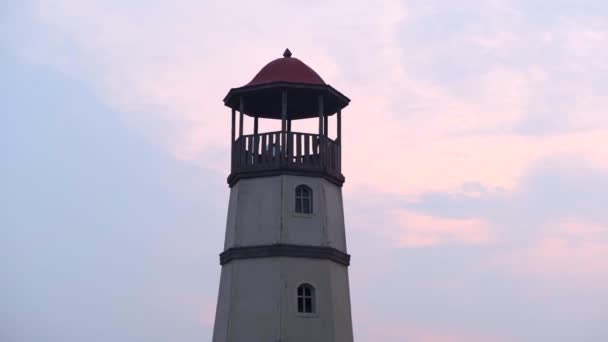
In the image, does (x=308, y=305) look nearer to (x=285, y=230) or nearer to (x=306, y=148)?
(x=285, y=230)

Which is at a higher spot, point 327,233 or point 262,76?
point 262,76

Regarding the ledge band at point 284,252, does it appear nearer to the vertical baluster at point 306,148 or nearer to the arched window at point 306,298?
the arched window at point 306,298

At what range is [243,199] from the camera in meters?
39.4

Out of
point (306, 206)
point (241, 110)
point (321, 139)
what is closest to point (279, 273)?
point (306, 206)

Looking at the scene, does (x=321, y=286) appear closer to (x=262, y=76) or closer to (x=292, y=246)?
(x=292, y=246)

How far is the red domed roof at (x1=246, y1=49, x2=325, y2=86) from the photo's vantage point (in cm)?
4031

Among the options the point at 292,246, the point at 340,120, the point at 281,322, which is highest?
the point at 340,120

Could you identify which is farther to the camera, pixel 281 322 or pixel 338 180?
pixel 338 180

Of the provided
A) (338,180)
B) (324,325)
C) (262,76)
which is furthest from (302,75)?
(324,325)

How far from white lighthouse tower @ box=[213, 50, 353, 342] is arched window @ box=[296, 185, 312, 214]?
3 cm

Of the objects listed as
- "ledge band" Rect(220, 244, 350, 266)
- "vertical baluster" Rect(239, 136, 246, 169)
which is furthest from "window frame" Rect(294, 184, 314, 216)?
"vertical baluster" Rect(239, 136, 246, 169)

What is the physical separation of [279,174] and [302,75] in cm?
393

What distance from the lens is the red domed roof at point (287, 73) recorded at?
40312 mm

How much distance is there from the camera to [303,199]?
3912cm
